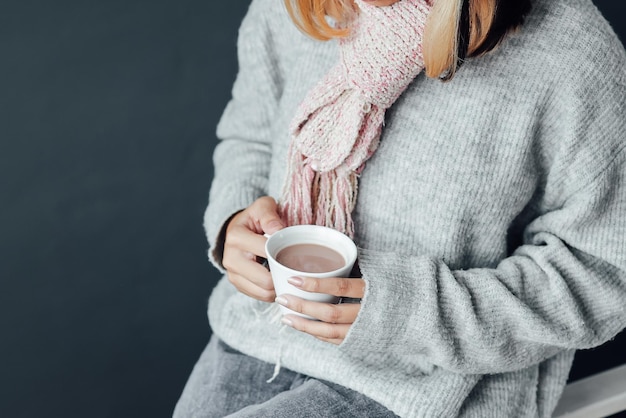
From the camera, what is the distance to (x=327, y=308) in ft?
2.68

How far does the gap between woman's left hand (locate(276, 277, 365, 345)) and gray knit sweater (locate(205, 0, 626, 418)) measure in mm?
18

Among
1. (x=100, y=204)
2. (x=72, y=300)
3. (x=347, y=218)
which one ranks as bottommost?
(x=72, y=300)

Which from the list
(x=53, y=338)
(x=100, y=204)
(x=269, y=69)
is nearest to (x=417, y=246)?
(x=269, y=69)

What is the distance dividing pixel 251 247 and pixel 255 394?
25cm

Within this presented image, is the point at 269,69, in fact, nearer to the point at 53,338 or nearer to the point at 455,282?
the point at 455,282

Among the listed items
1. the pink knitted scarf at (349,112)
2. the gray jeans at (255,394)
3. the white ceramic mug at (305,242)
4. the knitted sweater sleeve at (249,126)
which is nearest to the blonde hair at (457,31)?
the pink knitted scarf at (349,112)

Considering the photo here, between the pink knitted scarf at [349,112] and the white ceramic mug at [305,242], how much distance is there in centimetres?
11

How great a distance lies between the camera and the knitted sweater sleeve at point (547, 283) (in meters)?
0.85

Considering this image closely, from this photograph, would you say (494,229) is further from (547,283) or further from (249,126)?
(249,126)

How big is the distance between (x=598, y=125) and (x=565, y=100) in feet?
0.17

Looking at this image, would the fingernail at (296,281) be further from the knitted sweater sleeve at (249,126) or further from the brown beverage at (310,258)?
the knitted sweater sleeve at (249,126)

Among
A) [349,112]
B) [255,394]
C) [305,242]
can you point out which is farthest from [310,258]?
[255,394]

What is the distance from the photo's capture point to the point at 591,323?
0.92 meters

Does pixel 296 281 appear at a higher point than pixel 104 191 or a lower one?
higher
